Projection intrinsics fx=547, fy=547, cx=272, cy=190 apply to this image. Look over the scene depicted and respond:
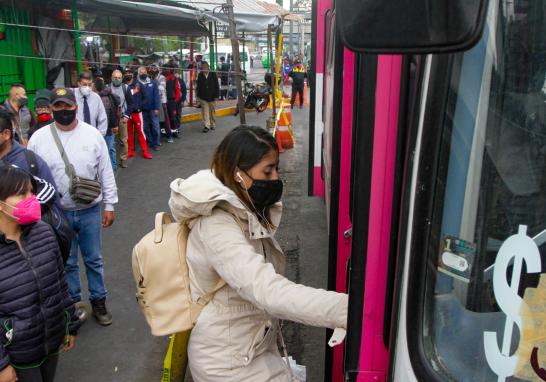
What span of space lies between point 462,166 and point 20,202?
7.15 ft

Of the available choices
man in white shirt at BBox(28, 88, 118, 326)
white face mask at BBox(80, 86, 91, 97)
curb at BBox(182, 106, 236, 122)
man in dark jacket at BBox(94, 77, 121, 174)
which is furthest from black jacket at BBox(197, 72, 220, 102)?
man in white shirt at BBox(28, 88, 118, 326)

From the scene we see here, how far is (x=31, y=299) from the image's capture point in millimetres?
2568

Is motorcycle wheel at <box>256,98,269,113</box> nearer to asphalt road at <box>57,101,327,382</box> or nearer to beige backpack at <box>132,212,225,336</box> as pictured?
asphalt road at <box>57,101,327,382</box>

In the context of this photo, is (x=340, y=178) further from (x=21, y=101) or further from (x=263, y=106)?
(x=263, y=106)

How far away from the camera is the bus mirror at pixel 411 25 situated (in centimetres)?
95

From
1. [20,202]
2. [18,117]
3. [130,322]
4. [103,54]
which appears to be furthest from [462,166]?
[103,54]

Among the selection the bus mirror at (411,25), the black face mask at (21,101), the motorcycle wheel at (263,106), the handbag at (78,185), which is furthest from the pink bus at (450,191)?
the motorcycle wheel at (263,106)

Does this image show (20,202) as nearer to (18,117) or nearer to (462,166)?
(462,166)

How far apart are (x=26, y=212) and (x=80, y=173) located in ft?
4.56

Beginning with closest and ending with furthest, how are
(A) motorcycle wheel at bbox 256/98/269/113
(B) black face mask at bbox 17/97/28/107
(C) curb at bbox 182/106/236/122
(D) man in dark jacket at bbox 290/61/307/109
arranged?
(B) black face mask at bbox 17/97/28/107 → (C) curb at bbox 182/106/236/122 → (A) motorcycle wheel at bbox 256/98/269/113 → (D) man in dark jacket at bbox 290/61/307/109

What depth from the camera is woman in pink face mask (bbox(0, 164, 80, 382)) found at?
2.52 m

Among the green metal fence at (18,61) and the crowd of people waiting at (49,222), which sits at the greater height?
the green metal fence at (18,61)

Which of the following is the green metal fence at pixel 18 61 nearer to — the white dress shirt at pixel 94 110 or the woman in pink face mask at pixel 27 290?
the white dress shirt at pixel 94 110

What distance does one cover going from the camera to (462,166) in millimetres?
1290
